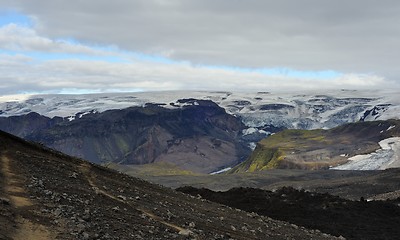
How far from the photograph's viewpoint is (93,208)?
20250mm

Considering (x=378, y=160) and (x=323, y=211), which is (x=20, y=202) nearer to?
(x=323, y=211)

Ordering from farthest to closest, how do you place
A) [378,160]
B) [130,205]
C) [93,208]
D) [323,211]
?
[378,160], [323,211], [130,205], [93,208]

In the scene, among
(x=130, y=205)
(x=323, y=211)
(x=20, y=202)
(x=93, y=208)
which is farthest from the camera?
(x=323, y=211)

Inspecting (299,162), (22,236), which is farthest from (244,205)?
(299,162)

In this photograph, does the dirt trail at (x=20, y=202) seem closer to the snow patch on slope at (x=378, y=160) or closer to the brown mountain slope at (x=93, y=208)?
the brown mountain slope at (x=93, y=208)

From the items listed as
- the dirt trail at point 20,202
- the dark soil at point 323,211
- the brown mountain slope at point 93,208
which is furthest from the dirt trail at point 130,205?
the dark soil at point 323,211

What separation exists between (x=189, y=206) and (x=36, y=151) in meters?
9.17

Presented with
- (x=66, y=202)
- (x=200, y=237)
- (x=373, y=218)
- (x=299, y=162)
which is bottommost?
(x=299, y=162)

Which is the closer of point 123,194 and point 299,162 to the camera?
point 123,194

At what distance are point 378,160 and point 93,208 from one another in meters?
156

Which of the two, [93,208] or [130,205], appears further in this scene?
[130,205]

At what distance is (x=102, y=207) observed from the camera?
68.9 feet

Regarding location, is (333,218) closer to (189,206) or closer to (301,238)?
(301,238)

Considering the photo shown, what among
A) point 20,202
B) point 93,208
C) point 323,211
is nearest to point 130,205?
point 93,208
